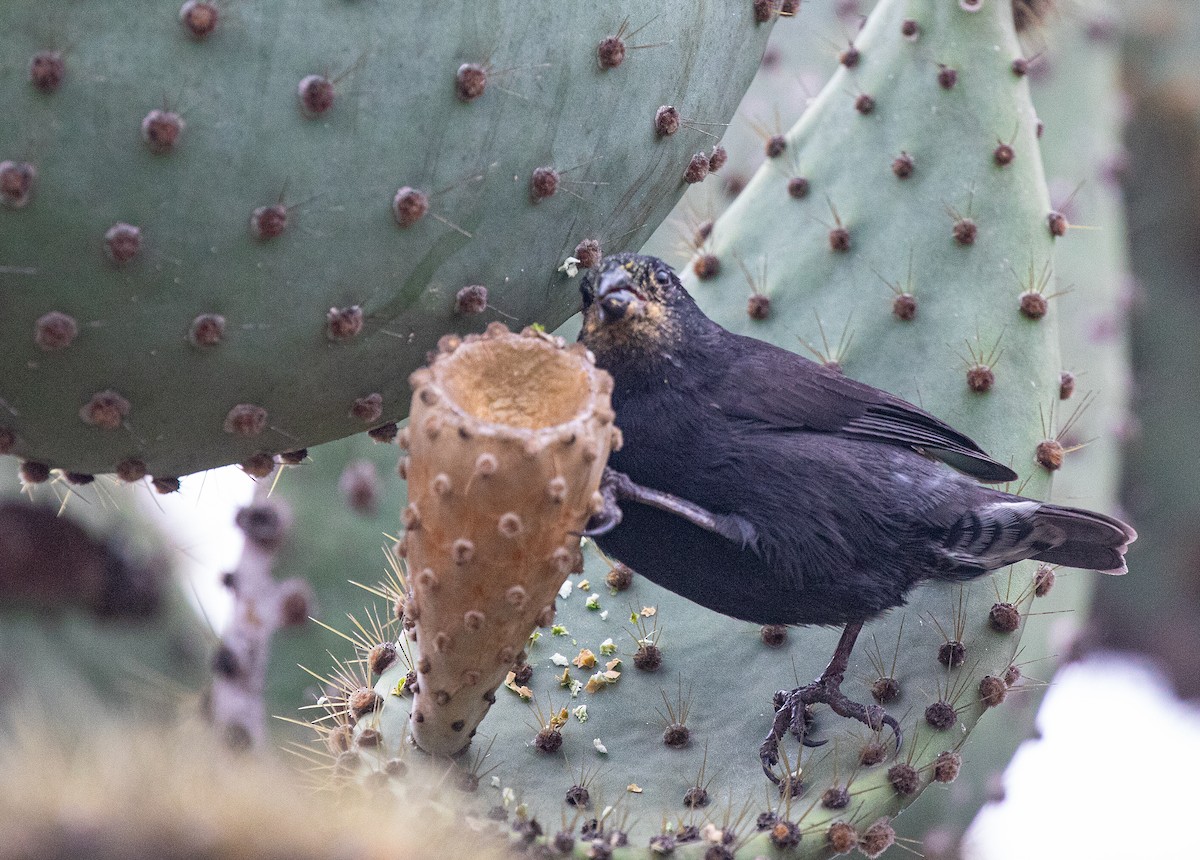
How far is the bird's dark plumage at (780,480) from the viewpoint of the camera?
150 centimetres

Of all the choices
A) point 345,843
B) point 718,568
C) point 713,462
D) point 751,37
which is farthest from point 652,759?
point 751,37

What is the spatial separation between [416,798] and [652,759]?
0.91ft

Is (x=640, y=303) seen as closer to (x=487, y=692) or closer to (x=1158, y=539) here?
(x=487, y=692)

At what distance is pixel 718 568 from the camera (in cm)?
151

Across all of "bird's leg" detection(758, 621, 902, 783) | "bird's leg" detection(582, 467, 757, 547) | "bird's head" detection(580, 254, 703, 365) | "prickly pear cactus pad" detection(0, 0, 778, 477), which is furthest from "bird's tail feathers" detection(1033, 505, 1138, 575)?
"prickly pear cactus pad" detection(0, 0, 778, 477)

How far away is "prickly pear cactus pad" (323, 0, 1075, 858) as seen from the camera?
1479 millimetres

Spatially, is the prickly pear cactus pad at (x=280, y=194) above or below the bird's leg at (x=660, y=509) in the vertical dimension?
above

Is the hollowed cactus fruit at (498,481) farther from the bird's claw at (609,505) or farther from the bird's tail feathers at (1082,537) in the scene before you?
the bird's tail feathers at (1082,537)

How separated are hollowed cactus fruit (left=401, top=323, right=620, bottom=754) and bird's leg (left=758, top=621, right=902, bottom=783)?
38 cm

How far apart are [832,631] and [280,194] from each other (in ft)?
2.92

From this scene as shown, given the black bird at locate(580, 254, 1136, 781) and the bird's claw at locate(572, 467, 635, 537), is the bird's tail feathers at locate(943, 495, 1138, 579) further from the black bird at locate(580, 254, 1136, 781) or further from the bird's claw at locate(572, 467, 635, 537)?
the bird's claw at locate(572, 467, 635, 537)

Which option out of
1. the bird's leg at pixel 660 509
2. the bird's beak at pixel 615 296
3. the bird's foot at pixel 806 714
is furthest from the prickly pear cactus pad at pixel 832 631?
the bird's beak at pixel 615 296

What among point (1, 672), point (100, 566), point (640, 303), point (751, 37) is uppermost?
point (751, 37)

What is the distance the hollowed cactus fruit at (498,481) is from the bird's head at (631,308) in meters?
0.28
